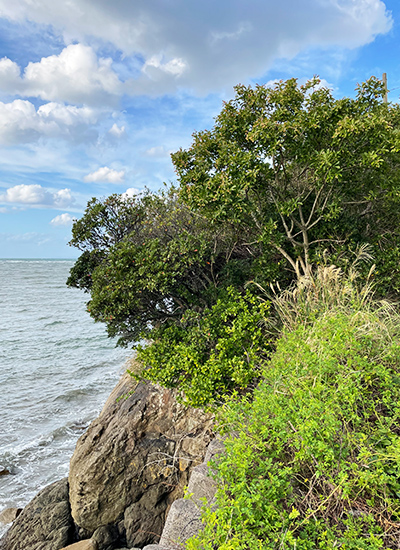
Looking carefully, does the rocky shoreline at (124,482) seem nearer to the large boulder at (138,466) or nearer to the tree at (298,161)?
the large boulder at (138,466)

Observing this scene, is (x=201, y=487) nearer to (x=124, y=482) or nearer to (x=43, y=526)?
(x=124, y=482)

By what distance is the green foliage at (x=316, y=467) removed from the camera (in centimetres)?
243

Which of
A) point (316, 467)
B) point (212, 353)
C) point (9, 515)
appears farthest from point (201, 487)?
point (9, 515)

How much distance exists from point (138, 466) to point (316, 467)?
418cm

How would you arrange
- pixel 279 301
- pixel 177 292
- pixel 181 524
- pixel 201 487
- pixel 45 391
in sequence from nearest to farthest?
pixel 181 524
pixel 201 487
pixel 279 301
pixel 177 292
pixel 45 391

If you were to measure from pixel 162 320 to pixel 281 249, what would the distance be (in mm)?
3059

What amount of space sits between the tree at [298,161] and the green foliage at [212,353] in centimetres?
161

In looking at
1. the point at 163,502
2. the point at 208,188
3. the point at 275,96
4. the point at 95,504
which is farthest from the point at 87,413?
the point at 275,96

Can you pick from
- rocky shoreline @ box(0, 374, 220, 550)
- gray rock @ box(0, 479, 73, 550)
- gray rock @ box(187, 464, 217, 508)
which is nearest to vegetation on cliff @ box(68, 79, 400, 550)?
gray rock @ box(187, 464, 217, 508)

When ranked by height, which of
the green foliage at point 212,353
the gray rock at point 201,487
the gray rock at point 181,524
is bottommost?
the gray rock at point 181,524

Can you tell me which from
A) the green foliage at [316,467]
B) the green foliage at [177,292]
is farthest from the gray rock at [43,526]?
the green foliage at [316,467]

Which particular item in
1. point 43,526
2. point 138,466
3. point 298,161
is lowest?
point 43,526

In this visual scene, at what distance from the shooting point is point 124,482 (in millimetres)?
6039

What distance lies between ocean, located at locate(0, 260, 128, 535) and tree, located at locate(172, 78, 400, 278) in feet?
17.4
